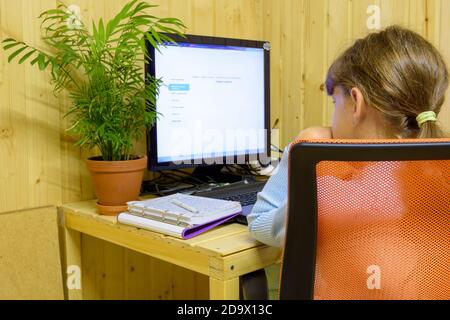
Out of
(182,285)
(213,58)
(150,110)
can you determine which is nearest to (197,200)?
(150,110)

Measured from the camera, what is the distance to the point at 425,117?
92cm

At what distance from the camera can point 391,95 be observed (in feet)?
3.05

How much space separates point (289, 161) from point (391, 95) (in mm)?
289

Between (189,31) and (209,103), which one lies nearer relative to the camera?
(209,103)

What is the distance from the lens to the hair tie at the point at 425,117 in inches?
36.2

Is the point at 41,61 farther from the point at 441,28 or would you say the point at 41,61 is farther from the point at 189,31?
the point at 441,28

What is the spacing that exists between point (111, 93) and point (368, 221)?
776 mm

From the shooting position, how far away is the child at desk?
0.93 meters

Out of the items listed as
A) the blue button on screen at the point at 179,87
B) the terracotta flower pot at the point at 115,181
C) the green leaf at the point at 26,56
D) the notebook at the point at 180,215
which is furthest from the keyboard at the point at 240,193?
the green leaf at the point at 26,56

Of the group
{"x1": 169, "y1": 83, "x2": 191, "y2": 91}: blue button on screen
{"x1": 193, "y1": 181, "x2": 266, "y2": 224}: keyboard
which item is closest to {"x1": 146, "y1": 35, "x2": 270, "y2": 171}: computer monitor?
{"x1": 169, "y1": 83, "x2": 191, "y2": 91}: blue button on screen

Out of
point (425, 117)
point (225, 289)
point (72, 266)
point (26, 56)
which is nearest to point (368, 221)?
point (425, 117)

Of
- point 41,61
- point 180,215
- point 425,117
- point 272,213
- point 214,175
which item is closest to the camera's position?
point 425,117

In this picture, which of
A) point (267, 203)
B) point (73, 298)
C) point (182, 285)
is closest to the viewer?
point (267, 203)

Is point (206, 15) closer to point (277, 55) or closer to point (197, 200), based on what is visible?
point (277, 55)
